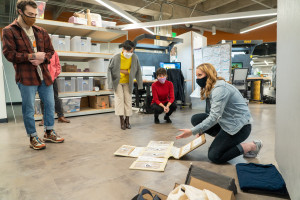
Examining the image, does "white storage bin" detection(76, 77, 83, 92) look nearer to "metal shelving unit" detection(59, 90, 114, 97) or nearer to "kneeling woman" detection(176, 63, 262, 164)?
"metal shelving unit" detection(59, 90, 114, 97)

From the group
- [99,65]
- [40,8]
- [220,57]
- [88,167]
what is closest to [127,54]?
[88,167]

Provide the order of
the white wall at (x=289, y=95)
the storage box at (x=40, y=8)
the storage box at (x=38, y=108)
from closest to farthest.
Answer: the white wall at (x=289, y=95), the storage box at (x=40, y=8), the storage box at (x=38, y=108)

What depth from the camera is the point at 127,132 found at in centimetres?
315

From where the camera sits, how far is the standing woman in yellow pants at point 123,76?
129 inches

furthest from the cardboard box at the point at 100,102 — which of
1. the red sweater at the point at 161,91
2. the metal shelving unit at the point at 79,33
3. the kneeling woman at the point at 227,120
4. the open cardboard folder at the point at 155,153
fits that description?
the kneeling woman at the point at 227,120

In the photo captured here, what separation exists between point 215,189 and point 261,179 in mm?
476

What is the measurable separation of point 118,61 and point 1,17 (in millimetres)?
6622

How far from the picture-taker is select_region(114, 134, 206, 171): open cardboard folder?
6.08 ft

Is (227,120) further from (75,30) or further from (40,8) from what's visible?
(75,30)

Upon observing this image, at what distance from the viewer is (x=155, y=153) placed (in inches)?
84.4

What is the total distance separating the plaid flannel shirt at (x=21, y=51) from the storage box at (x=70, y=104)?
222 cm

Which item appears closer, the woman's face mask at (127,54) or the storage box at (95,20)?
the woman's face mask at (127,54)

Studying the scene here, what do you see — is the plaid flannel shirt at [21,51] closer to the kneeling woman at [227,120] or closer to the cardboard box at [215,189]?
the kneeling woman at [227,120]

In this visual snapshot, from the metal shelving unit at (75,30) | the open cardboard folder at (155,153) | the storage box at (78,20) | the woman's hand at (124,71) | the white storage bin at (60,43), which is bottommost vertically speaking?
the open cardboard folder at (155,153)
